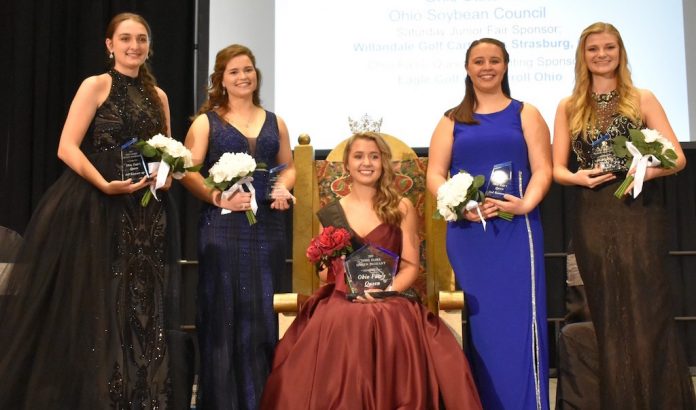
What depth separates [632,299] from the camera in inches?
143

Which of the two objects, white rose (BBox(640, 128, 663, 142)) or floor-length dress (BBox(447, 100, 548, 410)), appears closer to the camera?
white rose (BBox(640, 128, 663, 142))

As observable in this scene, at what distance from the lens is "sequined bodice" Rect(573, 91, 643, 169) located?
373cm

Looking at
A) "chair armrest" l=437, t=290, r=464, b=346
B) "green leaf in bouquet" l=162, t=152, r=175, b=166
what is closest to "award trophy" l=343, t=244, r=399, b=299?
"chair armrest" l=437, t=290, r=464, b=346

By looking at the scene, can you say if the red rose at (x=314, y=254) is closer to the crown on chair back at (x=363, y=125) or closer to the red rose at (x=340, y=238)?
the red rose at (x=340, y=238)

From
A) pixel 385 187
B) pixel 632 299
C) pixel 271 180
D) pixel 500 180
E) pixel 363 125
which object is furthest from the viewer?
pixel 363 125

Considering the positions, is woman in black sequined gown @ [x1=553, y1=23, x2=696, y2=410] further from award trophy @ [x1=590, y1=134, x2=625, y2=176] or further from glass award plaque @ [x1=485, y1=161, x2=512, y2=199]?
glass award plaque @ [x1=485, y1=161, x2=512, y2=199]

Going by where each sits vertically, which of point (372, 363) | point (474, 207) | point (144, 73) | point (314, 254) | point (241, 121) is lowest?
point (372, 363)

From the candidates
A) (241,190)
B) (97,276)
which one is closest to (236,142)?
(241,190)

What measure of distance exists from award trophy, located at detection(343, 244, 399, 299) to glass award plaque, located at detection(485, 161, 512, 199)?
575mm

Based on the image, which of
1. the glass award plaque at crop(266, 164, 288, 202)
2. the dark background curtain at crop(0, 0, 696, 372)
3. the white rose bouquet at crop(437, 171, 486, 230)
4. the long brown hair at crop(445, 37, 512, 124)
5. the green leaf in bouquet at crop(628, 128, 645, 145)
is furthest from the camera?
the dark background curtain at crop(0, 0, 696, 372)

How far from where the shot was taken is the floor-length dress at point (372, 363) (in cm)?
351

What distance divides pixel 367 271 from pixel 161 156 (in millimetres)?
1049

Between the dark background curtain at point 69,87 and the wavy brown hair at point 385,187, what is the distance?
239 centimetres

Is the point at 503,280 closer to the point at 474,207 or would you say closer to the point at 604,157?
the point at 474,207
